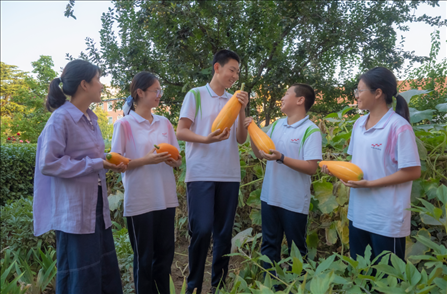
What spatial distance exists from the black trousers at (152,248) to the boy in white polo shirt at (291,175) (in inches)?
30.6

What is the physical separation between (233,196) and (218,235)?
1.12 ft

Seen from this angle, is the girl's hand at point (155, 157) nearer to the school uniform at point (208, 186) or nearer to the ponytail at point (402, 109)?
the school uniform at point (208, 186)

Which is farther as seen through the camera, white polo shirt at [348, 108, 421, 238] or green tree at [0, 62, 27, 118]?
green tree at [0, 62, 27, 118]

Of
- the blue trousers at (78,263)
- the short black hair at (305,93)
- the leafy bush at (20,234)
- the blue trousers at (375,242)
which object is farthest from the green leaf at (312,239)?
the leafy bush at (20,234)

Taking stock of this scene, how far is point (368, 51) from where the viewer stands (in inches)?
315

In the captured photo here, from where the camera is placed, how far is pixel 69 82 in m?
2.09

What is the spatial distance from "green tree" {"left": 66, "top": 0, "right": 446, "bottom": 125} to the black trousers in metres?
4.66

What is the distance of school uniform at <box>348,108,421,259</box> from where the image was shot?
198cm

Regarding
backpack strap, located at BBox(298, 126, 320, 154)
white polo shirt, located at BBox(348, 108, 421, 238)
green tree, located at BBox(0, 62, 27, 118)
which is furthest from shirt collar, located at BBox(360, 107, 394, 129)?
green tree, located at BBox(0, 62, 27, 118)

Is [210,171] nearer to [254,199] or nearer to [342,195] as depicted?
[254,199]

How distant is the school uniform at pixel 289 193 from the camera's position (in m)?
2.46

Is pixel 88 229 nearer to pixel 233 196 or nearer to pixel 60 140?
pixel 60 140

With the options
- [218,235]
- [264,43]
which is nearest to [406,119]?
[218,235]

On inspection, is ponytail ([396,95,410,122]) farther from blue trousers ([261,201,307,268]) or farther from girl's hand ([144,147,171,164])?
girl's hand ([144,147,171,164])
